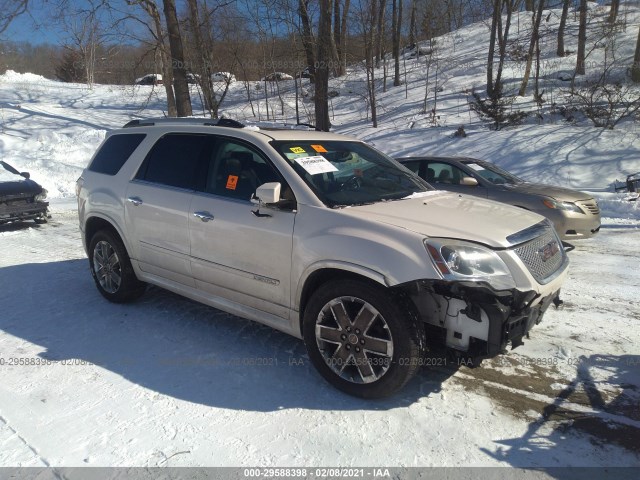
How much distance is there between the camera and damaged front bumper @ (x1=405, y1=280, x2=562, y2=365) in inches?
111

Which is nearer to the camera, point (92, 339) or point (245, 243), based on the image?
point (245, 243)

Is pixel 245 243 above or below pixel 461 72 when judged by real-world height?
below

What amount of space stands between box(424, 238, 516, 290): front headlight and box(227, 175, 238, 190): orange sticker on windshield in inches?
69.1

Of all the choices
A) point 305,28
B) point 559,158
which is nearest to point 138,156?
point 305,28

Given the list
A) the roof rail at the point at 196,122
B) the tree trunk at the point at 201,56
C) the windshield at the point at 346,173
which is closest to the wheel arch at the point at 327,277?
the windshield at the point at 346,173

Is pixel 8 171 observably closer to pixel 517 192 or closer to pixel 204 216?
pixel 204 216

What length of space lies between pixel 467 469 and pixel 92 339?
3320mm

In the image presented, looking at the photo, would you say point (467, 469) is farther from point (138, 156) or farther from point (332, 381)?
point (138, 156)

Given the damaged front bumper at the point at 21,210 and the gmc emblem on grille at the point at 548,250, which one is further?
the damaged front bumper at the point at 21,210

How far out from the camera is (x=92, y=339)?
13.8 feet

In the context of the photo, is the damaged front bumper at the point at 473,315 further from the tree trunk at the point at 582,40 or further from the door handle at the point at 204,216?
the tree trunk at the point at 582,40

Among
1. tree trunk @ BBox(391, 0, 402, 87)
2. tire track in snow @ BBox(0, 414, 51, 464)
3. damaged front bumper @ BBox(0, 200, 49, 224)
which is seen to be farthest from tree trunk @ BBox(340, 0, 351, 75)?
tire track in snow @ BBox(0, 414, 51, 464)

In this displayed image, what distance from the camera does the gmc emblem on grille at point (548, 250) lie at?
3.33 m

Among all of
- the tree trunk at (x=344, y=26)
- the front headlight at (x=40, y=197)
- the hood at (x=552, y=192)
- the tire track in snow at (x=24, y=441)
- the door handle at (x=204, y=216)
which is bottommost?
the tire track in snow at (x=24, y=441)
